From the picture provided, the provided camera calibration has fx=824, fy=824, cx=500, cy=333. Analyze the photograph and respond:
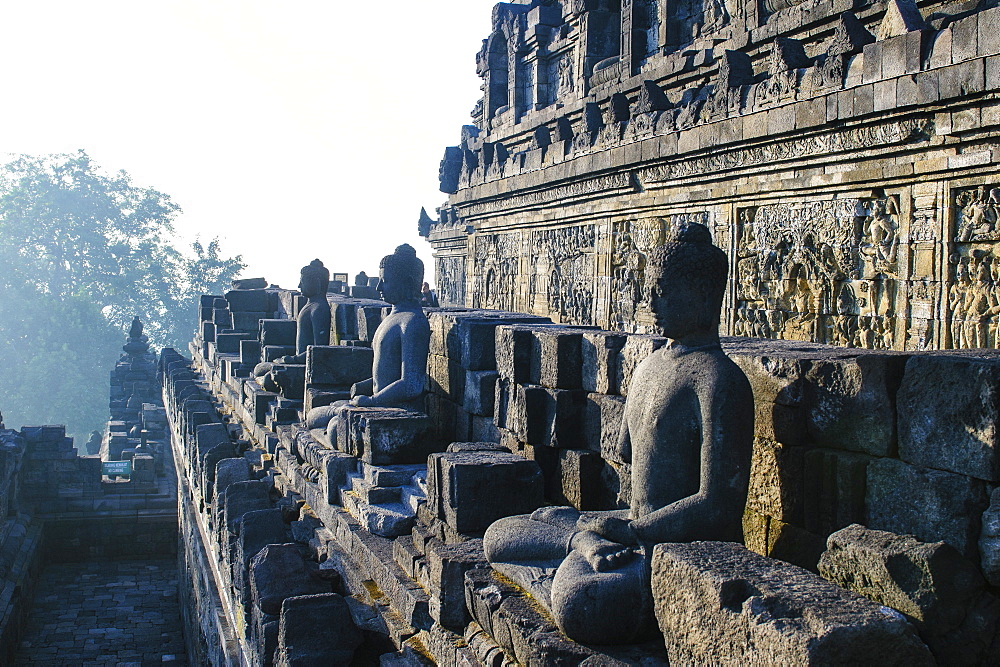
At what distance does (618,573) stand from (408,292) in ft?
11.6

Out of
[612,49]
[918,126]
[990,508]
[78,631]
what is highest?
[612,49]

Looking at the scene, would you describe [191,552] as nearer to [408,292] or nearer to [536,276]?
[408,292]

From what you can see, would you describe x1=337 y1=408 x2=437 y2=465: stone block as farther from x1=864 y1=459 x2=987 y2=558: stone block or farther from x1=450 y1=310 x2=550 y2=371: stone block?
x1=864 y1=459 x2=987 y2=558: stone block

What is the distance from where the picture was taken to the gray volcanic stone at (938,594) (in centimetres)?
213

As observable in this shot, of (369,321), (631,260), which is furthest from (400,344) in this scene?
(631,260)

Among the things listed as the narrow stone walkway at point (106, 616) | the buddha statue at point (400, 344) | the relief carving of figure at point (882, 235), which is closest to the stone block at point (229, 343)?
the narrow stone walkway at point (106, 616)

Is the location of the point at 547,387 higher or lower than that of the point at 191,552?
higher

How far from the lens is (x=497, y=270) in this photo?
43.1 ft

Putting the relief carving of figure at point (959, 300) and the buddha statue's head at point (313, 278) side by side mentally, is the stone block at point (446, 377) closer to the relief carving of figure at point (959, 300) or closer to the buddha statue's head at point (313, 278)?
the relief carving of figure at point (959, 300)

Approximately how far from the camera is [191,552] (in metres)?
8.87

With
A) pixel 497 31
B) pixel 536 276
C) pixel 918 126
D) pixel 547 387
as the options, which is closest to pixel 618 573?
pixel 547 387

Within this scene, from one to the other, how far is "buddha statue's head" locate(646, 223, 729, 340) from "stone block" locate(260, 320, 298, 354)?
28.4 ft

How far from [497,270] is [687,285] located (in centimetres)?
1044

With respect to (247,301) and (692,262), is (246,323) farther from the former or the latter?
(692,262)
